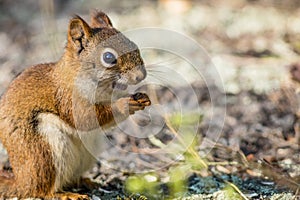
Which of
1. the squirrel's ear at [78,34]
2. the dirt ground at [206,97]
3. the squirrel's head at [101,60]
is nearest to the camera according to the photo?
the squirrel's head at [101,60]

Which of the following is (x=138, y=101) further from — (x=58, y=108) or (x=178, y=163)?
(x=178, y=163)

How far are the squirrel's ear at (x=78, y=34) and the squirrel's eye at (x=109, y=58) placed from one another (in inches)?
6.2

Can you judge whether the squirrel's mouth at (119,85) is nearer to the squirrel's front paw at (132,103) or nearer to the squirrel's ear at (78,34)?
the squirrel's front paw at (132,103)

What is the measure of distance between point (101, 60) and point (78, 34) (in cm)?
20

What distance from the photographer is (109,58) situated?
10.2 ft

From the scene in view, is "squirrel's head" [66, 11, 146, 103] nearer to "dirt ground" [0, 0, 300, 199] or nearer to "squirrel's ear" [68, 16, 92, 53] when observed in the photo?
"squirrel's ear" [68, 16, 92, 53]

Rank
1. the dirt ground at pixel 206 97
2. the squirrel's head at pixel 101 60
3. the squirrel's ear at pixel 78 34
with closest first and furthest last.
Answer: the squirrel's head at pixel 101 60, the squirrel's ear at pixel 78 34, the dirt ground at pixel 206 97

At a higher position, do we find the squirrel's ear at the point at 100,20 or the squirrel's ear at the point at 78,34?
the squirrel's ear at the point at 100,20

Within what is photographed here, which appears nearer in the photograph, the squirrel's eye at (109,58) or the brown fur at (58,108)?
the squirrel's eye at (109,58)

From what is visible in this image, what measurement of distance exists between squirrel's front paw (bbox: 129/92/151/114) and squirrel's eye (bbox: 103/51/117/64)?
21 centimetres

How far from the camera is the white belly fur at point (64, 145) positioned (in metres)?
3.21

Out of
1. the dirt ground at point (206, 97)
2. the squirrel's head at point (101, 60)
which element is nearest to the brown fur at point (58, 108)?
the squirrel's head at point (101, 60)

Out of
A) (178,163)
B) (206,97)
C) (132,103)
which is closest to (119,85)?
(132,103)

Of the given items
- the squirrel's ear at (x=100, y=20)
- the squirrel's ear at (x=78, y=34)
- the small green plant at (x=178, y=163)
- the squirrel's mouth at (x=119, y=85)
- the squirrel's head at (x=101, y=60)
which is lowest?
the small green plant at (x=178, y=163)
